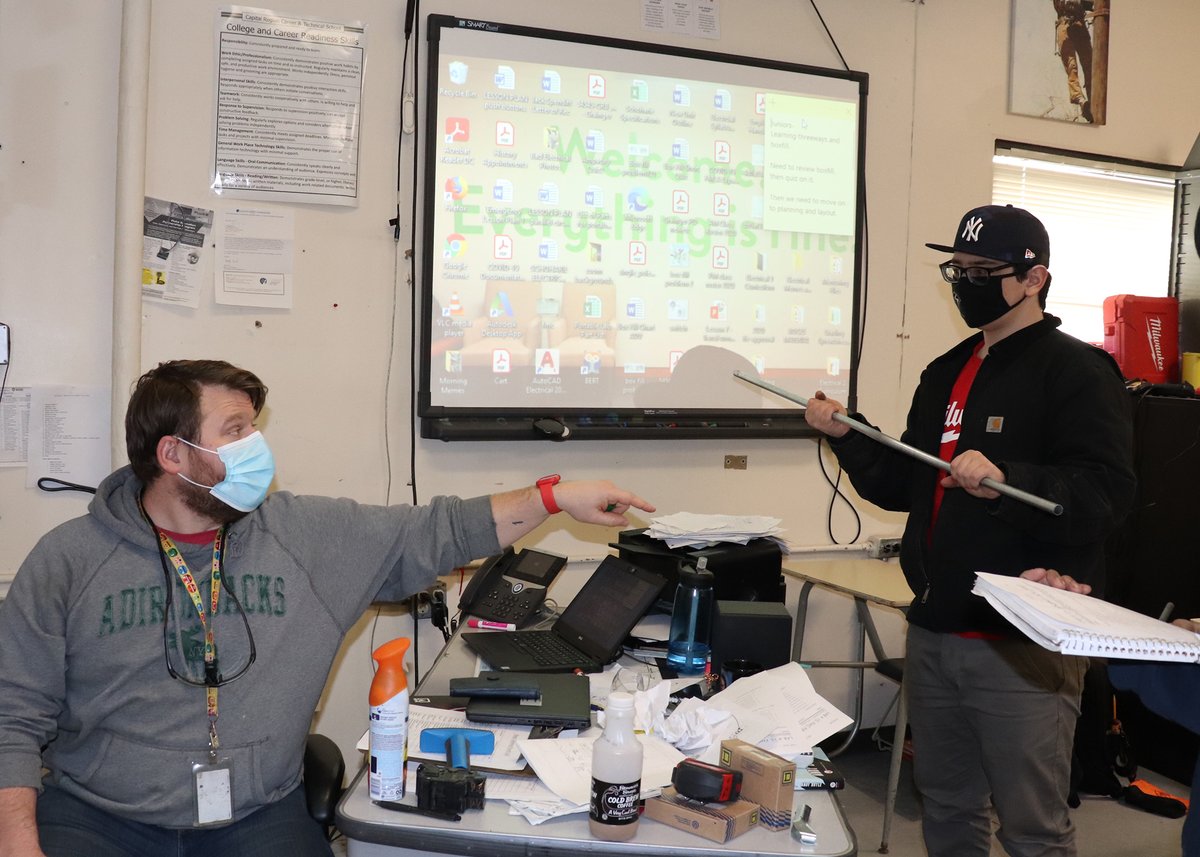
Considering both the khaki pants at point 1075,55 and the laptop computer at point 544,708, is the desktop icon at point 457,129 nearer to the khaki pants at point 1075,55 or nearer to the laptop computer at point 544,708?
the laptop computer at point 544,708

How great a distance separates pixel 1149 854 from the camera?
3088 mm

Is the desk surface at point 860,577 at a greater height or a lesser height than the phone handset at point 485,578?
lesser

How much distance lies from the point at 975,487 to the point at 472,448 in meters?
1.68

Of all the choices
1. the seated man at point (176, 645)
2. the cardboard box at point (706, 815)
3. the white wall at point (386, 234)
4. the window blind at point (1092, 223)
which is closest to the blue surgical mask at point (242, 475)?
the seated man at point (176, 645)

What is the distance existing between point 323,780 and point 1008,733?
144cm

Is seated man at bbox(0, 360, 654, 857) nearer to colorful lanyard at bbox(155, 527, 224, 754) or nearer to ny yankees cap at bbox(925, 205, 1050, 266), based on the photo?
colorful lanyard at bbox(155, 527, 224, 754)

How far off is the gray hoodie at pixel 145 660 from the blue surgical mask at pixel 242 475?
9 centimetres

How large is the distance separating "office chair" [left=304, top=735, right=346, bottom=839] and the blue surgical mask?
47 centimetres

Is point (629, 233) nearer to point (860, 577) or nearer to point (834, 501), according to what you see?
point (834, 501)

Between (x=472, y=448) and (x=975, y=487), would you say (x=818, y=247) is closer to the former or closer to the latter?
(x=472, y=448)

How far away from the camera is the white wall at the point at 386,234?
2.77 metres

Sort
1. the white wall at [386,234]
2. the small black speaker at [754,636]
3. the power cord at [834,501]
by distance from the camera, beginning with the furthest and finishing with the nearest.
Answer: the power cord at [834,501] < the white wall at [386,234] < the small black speaker at [754,636]

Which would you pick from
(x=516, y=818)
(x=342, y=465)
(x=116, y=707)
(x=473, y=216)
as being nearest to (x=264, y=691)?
(x=116, y=707)

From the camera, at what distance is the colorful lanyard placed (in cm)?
177
